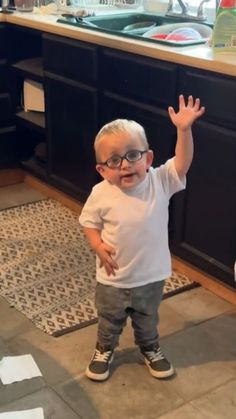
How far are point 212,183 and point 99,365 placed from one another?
2.58 feet

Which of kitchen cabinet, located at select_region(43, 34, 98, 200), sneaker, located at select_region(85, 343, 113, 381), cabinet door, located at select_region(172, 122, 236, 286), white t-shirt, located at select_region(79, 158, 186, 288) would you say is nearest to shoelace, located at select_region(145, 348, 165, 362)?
sneaker, located at select_region(85, 343, 113, 381)

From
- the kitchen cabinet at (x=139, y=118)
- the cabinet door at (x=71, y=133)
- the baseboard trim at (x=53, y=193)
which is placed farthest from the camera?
the baseboard trim at (x=53, y=193)

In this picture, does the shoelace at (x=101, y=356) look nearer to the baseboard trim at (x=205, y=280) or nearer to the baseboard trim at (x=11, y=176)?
the baseboard trim at (x=205, y=280)

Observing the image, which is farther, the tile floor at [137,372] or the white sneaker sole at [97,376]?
the white sneaker sole at [97,376]

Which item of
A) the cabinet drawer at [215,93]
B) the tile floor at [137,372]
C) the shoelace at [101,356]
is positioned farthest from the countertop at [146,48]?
the shoelace at [101,356]

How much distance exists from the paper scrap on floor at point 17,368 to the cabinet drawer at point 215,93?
3.44 ft

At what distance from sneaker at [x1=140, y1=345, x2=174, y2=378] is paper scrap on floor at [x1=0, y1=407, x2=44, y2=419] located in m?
0.39

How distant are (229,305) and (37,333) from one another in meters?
0.74

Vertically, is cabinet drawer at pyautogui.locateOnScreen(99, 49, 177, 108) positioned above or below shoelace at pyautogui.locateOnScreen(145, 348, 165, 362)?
above

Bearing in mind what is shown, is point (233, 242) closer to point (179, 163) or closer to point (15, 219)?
point (179, 163)

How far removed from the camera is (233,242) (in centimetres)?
237

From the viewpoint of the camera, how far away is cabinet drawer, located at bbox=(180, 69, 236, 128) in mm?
2209

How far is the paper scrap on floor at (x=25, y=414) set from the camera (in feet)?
6.20

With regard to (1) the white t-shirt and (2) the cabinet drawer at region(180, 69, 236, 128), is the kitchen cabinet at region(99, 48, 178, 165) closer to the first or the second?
(2) the cabinet drawer at region(180, 69, 236, 128)
